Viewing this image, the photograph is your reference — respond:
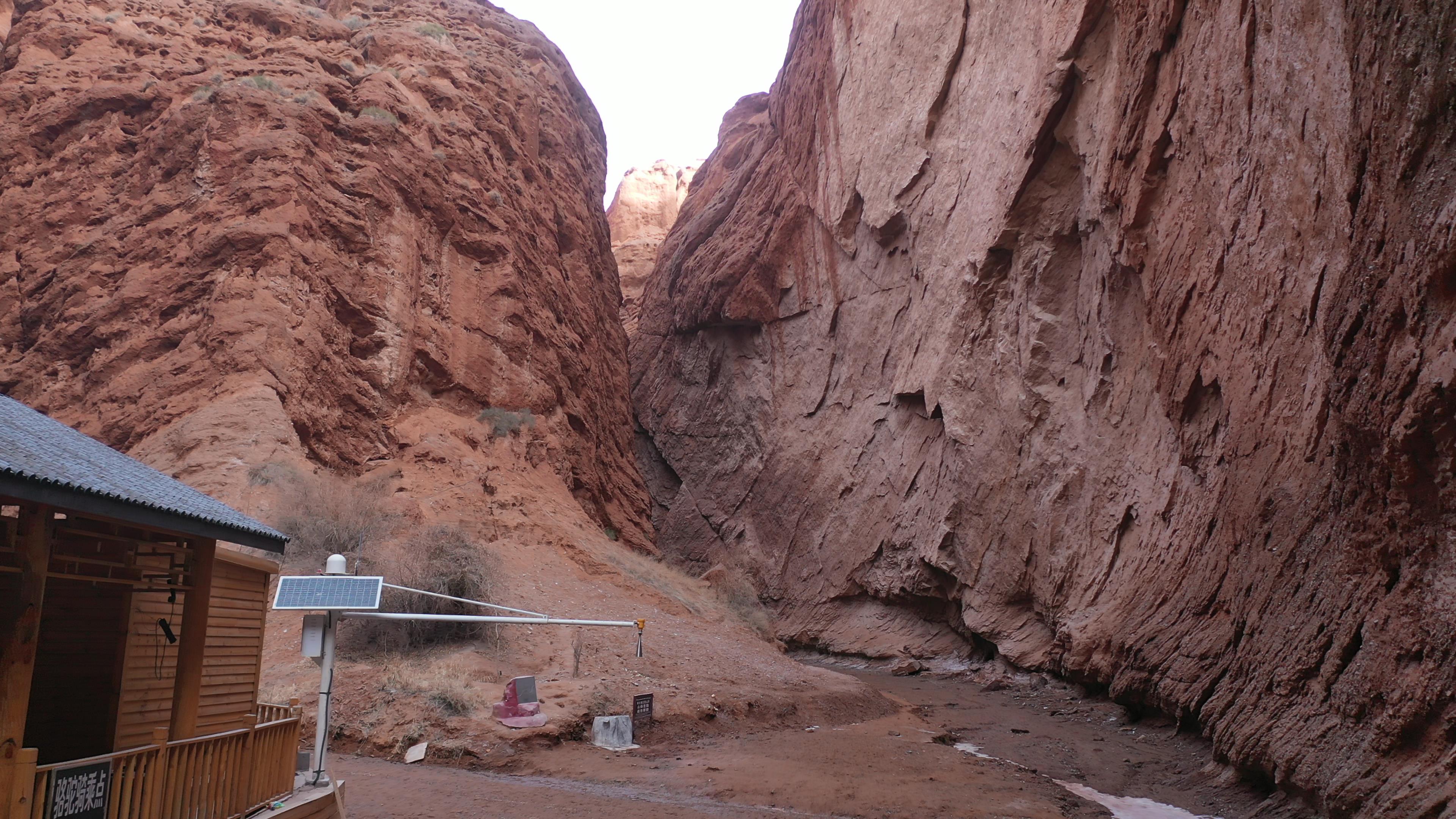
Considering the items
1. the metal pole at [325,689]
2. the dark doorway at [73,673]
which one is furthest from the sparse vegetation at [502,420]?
the dark doorway at [73,673]

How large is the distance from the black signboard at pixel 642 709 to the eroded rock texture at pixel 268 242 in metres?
9.21

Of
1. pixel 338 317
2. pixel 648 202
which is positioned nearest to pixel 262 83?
pixel 338 317

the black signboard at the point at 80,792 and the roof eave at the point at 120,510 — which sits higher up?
the roof eave at the point at 120,510

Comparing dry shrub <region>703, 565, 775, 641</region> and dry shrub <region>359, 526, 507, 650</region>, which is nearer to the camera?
dry shrub <region>359, 526, 507, 650</region>

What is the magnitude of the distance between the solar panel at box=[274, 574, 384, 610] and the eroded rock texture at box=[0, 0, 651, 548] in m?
10.9

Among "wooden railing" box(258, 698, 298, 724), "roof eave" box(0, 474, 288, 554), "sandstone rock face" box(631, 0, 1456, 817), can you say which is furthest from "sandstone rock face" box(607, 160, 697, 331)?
"roof eave" box(0, 474, 288, 554)

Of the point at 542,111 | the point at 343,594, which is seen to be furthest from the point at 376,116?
the point at 343,594

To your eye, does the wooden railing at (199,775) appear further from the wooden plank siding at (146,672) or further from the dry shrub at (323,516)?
the dry shrub at (323,516)

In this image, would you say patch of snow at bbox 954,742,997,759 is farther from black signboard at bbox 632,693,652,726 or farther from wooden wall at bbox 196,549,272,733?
wooden wall at bbox 196,549,272,733

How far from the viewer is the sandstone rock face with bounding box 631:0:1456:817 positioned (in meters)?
7.56

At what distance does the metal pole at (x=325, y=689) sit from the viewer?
7.93 m

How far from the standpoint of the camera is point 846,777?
1180cm

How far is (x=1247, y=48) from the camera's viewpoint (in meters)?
11.1

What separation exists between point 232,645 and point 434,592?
7.67 metres
